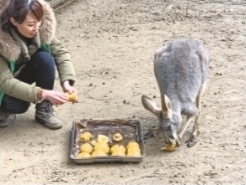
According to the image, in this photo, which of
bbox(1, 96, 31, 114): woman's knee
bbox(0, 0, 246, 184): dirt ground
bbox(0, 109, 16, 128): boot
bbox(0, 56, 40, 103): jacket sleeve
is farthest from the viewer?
bbox(0, 109, 16, 128): boot

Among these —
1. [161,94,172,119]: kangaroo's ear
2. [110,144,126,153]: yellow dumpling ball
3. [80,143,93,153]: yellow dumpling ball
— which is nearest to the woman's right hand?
[80,143,93,153]: yellow dumpling ball

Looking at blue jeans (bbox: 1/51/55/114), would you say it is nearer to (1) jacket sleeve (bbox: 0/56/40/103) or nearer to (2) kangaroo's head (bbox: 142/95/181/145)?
(1) jacket sleeve (bbox: 0/56/40/103)

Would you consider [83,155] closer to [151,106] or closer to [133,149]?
[133,149]

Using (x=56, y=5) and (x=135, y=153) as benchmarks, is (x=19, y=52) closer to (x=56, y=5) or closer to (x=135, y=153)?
(x=135, y=153)

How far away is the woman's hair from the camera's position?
10.8ft

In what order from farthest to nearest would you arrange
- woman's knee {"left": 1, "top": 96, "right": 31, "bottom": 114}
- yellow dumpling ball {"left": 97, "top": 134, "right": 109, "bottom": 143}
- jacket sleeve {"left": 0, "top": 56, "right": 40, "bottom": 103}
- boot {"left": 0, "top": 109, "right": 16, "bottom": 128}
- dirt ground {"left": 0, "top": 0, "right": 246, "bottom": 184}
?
boot {"left": 0, "top": 109, "right": 16, "bottom": 128}, woman's knee {"left": 1, "top": 96, "right": 31, "bottom": 114}, yellow dumpling ball {"left": 97, "top": 134, "right": 109, "bottom": 143}, jacket sleeve {"left": 0, "top": 56, "right": 40, "bottom": 103}, dirt ground {"left": 0, "top": 0, "right": 246, "bottom": 184}

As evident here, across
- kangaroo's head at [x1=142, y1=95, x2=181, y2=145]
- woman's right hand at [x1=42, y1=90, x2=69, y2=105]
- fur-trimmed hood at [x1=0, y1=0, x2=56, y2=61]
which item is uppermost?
fur-trimmed hood at [x1=0, y1=0, x2=56, y2=61]

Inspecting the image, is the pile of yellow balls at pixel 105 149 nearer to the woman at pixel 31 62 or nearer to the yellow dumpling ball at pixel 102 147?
the yellow dumpling ball at pixel 102 147

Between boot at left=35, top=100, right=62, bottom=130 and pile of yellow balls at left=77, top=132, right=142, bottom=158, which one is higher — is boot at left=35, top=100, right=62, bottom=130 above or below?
below

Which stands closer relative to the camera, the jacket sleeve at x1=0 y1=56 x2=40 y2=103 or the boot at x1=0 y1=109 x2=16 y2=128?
the jacket sleeve at x1=0 y1=56 x2=40 y2=103

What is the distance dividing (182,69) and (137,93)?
27.6 inches

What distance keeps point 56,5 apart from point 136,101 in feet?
7.68

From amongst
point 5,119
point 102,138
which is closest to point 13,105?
point 5,119

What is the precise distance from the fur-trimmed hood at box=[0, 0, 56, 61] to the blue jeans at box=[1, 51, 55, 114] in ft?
0.29
